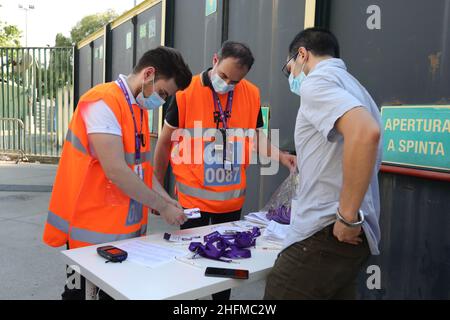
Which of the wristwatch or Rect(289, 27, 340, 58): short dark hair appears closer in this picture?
the wristwatch

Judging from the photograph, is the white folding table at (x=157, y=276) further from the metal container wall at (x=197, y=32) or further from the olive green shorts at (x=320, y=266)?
the metal container wall at (x=197, y=32)

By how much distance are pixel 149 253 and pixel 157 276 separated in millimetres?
275

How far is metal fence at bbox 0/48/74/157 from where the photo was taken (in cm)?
1099

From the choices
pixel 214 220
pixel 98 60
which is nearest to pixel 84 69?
pixel 98 60

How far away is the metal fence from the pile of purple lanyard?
1016 cm

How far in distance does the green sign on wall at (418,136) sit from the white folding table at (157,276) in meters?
1.17

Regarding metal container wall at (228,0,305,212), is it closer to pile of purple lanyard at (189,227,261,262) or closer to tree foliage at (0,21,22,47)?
pile of purple lanyard at (189,227,261,262)

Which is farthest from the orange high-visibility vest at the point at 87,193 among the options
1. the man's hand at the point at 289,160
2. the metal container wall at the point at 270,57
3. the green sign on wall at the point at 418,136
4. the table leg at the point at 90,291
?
the metal container wall at the point at 270,57

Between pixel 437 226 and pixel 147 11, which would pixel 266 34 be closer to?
pixel 437 226

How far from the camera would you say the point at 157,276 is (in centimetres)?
158

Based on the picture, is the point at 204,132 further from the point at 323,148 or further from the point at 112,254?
the point at 323,148

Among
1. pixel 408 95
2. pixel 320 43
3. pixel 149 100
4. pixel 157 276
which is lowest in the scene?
pixel 157 276

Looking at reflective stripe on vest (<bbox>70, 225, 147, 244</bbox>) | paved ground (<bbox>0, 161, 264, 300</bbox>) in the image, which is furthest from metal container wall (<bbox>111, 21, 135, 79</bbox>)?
reflective stripe on vest (<bbox>70, 225, 147, 244</bbox>)

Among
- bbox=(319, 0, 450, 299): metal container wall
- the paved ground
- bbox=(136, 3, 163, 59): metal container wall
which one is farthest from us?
bbox=(136, 3, 163, 59): metal container wall
